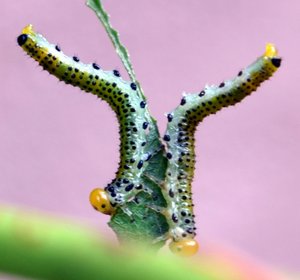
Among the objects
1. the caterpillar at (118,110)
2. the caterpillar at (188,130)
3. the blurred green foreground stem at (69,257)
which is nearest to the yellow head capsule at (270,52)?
the caterpillar at (188,130)

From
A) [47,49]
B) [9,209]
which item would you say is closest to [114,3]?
[47,49]

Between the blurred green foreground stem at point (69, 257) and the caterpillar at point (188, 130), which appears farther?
the caterpillar at point (188, 130)

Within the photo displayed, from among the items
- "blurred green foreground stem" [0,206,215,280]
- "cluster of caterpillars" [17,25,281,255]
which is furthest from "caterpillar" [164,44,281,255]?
"blurred green foreground stem" [0,206,215,280]

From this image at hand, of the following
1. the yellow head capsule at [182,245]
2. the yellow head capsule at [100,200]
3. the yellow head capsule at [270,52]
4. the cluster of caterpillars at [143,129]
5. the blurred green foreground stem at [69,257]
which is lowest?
the blurred green foreground stem at [69,257]

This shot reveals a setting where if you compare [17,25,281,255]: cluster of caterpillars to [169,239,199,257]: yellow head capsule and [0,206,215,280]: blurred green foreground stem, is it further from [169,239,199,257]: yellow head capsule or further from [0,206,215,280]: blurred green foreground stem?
[0,206,215,280]: blurred green foreground stem

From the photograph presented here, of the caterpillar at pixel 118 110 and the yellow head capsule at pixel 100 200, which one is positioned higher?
the caterpillar at pixel 118 110

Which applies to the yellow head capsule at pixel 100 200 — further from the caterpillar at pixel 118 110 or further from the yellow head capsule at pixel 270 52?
the yellow head capsule at pixel 270 52

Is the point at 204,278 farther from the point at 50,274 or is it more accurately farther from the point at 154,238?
the point at 154,238

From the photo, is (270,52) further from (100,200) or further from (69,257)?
(69,257)
